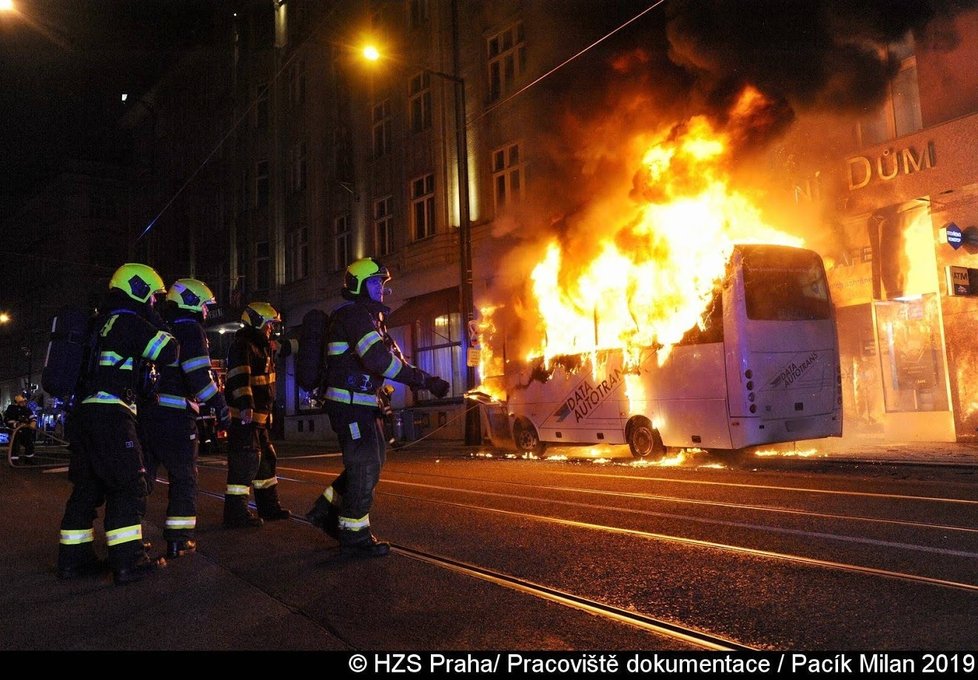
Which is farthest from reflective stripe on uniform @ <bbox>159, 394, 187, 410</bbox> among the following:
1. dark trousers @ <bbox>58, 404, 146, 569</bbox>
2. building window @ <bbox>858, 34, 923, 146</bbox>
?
building window @ <bbox>858, 34, 923, 146</bbox>

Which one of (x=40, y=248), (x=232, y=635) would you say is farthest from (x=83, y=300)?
(x=232, y=635)

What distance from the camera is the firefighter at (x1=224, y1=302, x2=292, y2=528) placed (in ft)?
22.6

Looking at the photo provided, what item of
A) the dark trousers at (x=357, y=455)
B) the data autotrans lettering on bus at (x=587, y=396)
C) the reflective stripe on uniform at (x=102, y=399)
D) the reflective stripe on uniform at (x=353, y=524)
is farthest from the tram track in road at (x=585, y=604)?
the data autotrans lettering on bus at (x=587, y=396)

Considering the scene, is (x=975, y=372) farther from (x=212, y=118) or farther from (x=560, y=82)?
(x=212, y=118)

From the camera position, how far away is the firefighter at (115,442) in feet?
16.3

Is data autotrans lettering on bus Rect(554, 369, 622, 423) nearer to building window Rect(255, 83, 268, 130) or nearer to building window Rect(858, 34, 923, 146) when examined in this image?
building window Rect(858, 34, 923, 146)

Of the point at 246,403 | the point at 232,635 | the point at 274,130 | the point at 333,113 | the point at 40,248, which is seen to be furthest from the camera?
the point at 40,248

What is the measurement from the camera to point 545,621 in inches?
147

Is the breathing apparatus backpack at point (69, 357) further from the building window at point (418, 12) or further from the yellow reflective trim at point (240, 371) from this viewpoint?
the building window at point (418, 12)

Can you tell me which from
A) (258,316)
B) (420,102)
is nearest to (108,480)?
(258,316)

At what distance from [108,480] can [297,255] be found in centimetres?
2778

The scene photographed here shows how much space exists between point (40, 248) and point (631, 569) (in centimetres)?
6607

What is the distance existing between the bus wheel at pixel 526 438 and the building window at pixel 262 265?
70.8 ft
